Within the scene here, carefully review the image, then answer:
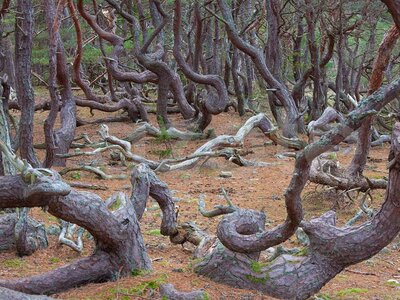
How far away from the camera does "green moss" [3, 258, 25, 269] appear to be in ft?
16.5

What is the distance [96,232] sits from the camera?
407 cm

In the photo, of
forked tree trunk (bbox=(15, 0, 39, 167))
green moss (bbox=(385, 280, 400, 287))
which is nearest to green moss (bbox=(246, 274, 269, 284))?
green moss (bbox=(385, 280, 400, 287))

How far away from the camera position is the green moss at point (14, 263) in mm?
5035

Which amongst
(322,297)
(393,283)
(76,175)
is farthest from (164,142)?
(322,297)

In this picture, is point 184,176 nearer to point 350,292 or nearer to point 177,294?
point 350,292

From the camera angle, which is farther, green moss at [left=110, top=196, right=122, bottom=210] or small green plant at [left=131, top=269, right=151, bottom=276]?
green moss at [left=110, top=196, right=122, bottom=210]

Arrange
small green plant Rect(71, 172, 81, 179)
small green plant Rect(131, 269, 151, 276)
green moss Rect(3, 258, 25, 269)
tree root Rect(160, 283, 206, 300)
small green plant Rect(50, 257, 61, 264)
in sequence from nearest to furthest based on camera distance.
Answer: tree root Rect(160, 283, 206, 300) → small green plant Rect(131, 269, 151, 276) → green moss Rect(3, 258, 25, 269) → small green plant Rect(50, 257, 61, 264) → small green plant Rect(71, 172, 81, 179)

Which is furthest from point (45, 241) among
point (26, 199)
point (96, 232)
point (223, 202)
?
point (223, 202)

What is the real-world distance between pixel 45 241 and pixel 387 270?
Result: 2.91 m

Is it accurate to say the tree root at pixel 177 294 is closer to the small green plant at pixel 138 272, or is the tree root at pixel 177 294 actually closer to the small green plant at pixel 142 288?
the small green plant at pixel 142 288

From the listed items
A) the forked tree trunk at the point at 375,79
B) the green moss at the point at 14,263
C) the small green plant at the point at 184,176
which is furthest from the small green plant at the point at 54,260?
the small green plant at the point at 184,176

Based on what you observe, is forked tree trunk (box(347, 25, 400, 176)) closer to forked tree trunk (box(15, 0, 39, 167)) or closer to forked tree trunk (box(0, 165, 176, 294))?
forked tree trunk (box(0, 165, 176, 294))

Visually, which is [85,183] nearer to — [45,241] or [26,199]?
[45,241]

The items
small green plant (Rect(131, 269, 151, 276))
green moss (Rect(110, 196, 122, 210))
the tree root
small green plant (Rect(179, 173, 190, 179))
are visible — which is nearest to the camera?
the tree root
